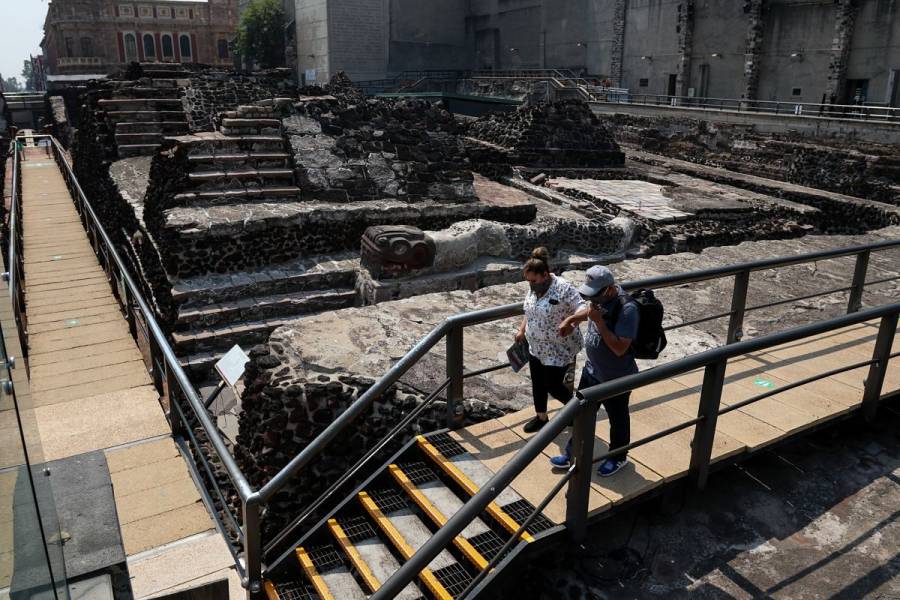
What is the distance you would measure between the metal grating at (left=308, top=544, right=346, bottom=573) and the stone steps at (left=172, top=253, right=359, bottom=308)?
19.7ft

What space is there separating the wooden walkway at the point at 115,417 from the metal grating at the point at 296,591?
31 cm

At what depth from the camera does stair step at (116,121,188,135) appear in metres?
16.0

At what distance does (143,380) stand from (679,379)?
4.45 metres

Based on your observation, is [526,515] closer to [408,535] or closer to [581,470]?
[581,470]

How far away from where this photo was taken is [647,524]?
3.38 metres

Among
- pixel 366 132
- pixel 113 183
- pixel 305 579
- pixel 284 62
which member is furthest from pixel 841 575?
pixel 284 62

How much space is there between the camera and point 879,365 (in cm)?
389

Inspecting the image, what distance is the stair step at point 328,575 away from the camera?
3320mm

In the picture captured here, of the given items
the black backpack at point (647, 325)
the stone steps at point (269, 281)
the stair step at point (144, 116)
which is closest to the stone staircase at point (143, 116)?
the stair step at point (144, 116)

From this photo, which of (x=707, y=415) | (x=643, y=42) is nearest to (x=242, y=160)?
(x=707, y=415)

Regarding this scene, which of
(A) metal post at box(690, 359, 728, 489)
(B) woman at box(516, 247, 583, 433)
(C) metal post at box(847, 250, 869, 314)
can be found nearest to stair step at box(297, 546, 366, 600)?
(B) woman at box(516, 247, 583, 433)

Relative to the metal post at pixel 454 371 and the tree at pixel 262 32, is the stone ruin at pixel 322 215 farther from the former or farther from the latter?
the tree at pixel 262 32

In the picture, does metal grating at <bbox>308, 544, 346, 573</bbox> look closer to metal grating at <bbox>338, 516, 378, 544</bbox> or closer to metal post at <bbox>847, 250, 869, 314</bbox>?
metal grating at <bbox>338, 516, 378, 544</bbox>

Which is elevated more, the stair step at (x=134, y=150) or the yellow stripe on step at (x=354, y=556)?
the stair step at (x=134, y=150)
